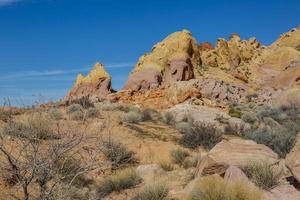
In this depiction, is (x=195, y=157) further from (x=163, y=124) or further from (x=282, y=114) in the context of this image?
(x=282, y=114)

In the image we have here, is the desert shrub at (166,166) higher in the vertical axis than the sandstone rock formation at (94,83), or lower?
lower

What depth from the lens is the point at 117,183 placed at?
1212 centimetres

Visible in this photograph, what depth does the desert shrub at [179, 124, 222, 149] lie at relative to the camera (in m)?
16.8

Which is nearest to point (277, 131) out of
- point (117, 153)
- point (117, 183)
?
point (117, 153)

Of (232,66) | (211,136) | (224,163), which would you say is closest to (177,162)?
(211,136)

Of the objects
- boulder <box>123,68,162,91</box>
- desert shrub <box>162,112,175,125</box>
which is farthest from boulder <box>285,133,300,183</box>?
boulder <box>123,68,162,91</box>

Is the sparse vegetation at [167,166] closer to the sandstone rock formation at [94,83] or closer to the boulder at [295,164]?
the boulder at [295,164]

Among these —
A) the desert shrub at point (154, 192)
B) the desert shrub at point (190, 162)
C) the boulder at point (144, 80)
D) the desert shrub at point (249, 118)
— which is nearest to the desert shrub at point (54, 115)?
the desert shrub at point (190, 162)

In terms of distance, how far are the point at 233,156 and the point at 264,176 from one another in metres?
1.24

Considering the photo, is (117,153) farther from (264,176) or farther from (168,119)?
(168,119)

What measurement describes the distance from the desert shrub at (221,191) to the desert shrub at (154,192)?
1510 millimetres

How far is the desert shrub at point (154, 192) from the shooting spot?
10.3 metres

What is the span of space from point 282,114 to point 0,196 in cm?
1969

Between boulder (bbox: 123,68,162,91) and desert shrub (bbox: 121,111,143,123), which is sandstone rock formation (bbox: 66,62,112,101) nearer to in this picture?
boulder (bbox: 123,68,162,91)
